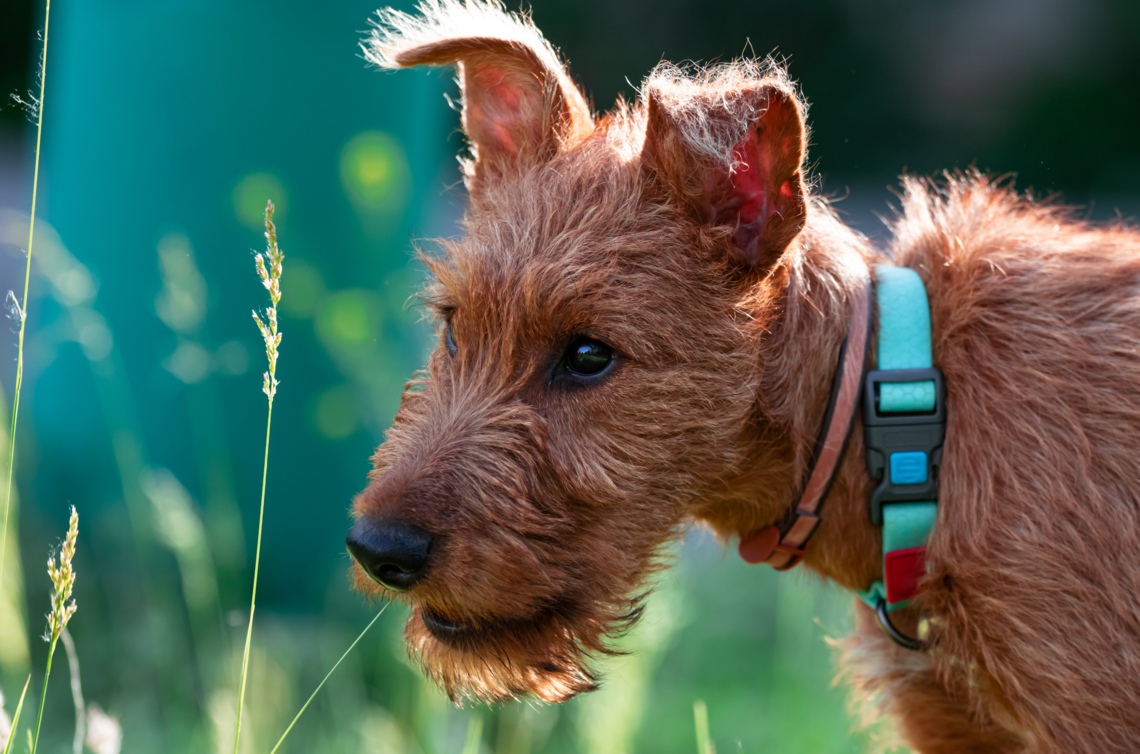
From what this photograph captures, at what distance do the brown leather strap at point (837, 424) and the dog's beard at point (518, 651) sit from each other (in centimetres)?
47

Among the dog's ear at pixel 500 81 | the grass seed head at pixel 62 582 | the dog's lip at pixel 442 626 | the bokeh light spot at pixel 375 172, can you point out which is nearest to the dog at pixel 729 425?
the dog's lip at pixel 442 626

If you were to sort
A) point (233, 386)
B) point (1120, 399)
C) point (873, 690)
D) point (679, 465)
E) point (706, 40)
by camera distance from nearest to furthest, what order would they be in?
point (1120, 399) → point (679, 465) → point (873, 690) → point (233, 386) → point (706, 40)

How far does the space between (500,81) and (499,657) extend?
1704 mm

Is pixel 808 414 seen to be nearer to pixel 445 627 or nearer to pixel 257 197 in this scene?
pixel 445 627

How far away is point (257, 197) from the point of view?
4.16 m

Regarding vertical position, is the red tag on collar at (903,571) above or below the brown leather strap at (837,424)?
below

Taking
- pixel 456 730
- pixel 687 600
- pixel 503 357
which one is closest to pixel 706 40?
pixel 687 600

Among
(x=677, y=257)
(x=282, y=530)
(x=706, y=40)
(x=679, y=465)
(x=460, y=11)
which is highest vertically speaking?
(x=706, y=40)

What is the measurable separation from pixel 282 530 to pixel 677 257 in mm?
3590

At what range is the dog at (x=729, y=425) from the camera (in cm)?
219

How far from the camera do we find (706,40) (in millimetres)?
15211

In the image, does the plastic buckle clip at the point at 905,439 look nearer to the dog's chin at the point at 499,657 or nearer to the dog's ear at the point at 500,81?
the dog's chin at the point at 499,657

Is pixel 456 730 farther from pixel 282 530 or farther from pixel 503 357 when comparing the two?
pixel 503 357

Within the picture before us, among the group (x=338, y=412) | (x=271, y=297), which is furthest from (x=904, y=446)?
(x=338, y=412)
